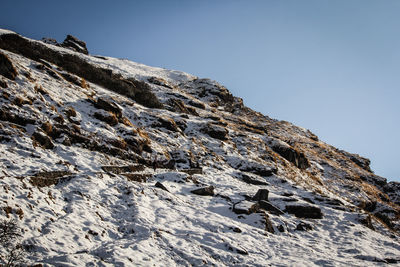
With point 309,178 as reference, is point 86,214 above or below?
below

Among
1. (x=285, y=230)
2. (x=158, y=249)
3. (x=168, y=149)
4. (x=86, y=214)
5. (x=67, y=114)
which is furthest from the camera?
(x=168, y=149)

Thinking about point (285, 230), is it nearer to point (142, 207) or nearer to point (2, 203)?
point (142, 207)

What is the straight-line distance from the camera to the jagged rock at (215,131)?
28.7 metres

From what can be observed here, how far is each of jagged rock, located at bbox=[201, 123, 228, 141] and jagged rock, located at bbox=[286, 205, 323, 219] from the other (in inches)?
555

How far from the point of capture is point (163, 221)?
10492mm

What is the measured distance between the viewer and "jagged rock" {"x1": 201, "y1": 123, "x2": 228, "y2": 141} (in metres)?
28.7

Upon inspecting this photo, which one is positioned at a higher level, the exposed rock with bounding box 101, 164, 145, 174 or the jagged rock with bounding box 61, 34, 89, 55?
the jagged rock with bounding box 61, 34, 89, 55

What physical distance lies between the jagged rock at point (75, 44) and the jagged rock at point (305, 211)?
67.0m

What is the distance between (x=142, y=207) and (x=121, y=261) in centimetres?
401

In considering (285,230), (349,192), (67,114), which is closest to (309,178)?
(349,192)

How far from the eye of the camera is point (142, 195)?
40.4ft

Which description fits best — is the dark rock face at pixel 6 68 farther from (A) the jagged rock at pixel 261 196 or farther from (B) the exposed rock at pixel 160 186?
(A) the jagged rock at pixel 261 196

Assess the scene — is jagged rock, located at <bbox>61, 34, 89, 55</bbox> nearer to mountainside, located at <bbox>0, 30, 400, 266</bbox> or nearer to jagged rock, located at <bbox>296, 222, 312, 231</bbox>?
mountainside, located at <bbox>0, 30, 400, 266</bbox>

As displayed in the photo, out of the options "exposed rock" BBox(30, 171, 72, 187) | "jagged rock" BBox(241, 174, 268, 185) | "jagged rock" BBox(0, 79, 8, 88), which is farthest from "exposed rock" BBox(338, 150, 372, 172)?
"jagged rock" BBox(0, 79, 8, 88)
